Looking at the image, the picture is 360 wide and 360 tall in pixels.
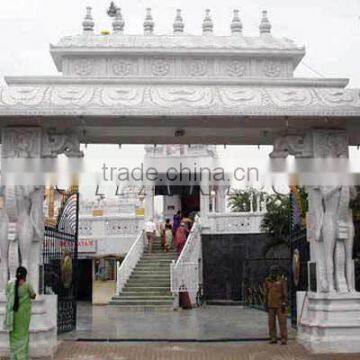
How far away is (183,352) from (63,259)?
322 centimetres

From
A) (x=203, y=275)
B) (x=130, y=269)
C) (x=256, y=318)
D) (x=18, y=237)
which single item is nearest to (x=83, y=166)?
(x=18, y=237)

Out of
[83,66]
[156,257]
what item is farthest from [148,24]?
[156,257]

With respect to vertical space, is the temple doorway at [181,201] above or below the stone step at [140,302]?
above

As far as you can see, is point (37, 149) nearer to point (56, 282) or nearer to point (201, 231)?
point (56, 282)

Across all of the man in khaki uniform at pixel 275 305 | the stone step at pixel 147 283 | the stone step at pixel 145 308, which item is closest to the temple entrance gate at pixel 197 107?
the man in khaki uniform at pixel 275 305

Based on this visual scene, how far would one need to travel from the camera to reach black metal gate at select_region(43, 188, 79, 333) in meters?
10.7

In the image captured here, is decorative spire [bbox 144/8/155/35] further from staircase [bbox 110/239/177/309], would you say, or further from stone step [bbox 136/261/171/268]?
stone step [bbox 136/261/171/268]

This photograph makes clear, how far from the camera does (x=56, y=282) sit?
36.0ft

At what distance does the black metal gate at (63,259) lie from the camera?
423 inches

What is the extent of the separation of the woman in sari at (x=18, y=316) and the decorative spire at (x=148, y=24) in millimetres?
5346

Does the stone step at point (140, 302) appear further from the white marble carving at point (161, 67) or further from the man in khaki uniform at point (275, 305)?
the white marble carving at point (161, 67)

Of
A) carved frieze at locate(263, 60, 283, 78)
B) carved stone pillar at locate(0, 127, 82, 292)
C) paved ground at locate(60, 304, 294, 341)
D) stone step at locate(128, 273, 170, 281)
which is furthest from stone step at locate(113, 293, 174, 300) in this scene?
carved frieze at locate(263, 60, 283, 78)

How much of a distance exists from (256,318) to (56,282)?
18.1 ft

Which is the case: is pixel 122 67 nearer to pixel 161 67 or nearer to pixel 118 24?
pixel 161 67
